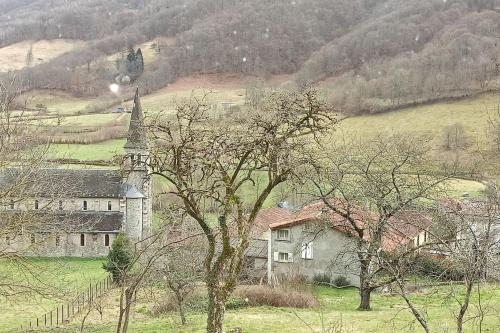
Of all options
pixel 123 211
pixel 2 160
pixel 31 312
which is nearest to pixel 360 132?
pixel 123 211

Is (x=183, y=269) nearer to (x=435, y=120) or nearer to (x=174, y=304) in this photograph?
(x=174, y=304)

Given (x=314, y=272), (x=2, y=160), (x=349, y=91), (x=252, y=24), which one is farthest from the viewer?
(x=252, y=24)

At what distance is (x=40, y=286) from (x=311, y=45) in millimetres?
153652

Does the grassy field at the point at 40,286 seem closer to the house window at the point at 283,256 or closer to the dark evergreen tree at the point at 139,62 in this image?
the house window at the point at 283,256

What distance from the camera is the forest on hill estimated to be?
95500 mm

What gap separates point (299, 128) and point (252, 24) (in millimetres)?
164886

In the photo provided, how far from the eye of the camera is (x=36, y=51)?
175000 mm

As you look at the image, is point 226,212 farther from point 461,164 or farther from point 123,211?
point 461,164

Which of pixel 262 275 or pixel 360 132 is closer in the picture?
pixel 262 275

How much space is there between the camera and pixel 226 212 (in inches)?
549

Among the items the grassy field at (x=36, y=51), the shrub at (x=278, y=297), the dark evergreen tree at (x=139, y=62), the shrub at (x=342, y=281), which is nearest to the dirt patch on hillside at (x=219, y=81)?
the dark evergreen tree at (x=139, y=62)

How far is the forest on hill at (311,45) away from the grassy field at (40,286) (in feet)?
186

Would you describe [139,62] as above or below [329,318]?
above

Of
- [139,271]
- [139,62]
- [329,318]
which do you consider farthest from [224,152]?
[139,62]
